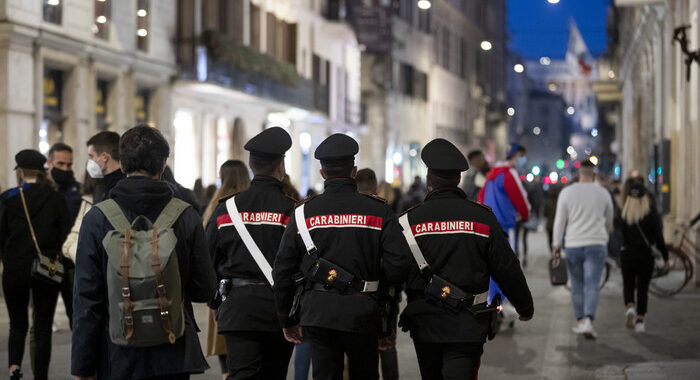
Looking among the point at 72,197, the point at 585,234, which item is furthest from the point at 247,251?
the point at 585,234

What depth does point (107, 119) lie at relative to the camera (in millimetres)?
28000

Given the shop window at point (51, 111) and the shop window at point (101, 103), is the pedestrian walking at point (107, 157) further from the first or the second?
the shop window at point (101, 103)

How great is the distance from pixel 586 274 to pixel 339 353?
728cm

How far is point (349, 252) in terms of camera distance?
666 cm

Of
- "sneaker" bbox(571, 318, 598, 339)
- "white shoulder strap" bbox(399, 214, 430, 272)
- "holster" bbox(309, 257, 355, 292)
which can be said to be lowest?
"sneaker" bbox(571, 318, 598, 339)

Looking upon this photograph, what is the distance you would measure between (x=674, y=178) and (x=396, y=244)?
2064 cm

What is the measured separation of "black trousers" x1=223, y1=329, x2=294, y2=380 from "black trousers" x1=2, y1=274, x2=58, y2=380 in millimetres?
2785

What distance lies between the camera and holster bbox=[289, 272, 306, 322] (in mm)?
6762

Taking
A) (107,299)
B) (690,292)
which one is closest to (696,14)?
(690,292)

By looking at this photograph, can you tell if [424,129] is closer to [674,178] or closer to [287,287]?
[674,178]

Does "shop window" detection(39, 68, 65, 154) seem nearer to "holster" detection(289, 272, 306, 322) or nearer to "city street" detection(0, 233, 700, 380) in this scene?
"city street" detection(0, 233, 700, 380)

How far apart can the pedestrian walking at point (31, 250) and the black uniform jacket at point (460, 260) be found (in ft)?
12.4

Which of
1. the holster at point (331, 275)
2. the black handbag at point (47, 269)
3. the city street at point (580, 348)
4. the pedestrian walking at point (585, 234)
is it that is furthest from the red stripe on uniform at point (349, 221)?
the pedestrian walking at point (585, 234)

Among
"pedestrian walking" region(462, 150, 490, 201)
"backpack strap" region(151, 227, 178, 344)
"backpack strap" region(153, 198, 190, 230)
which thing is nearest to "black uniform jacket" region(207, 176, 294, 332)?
"backpack strap" region(153, 198, 190, 230)
